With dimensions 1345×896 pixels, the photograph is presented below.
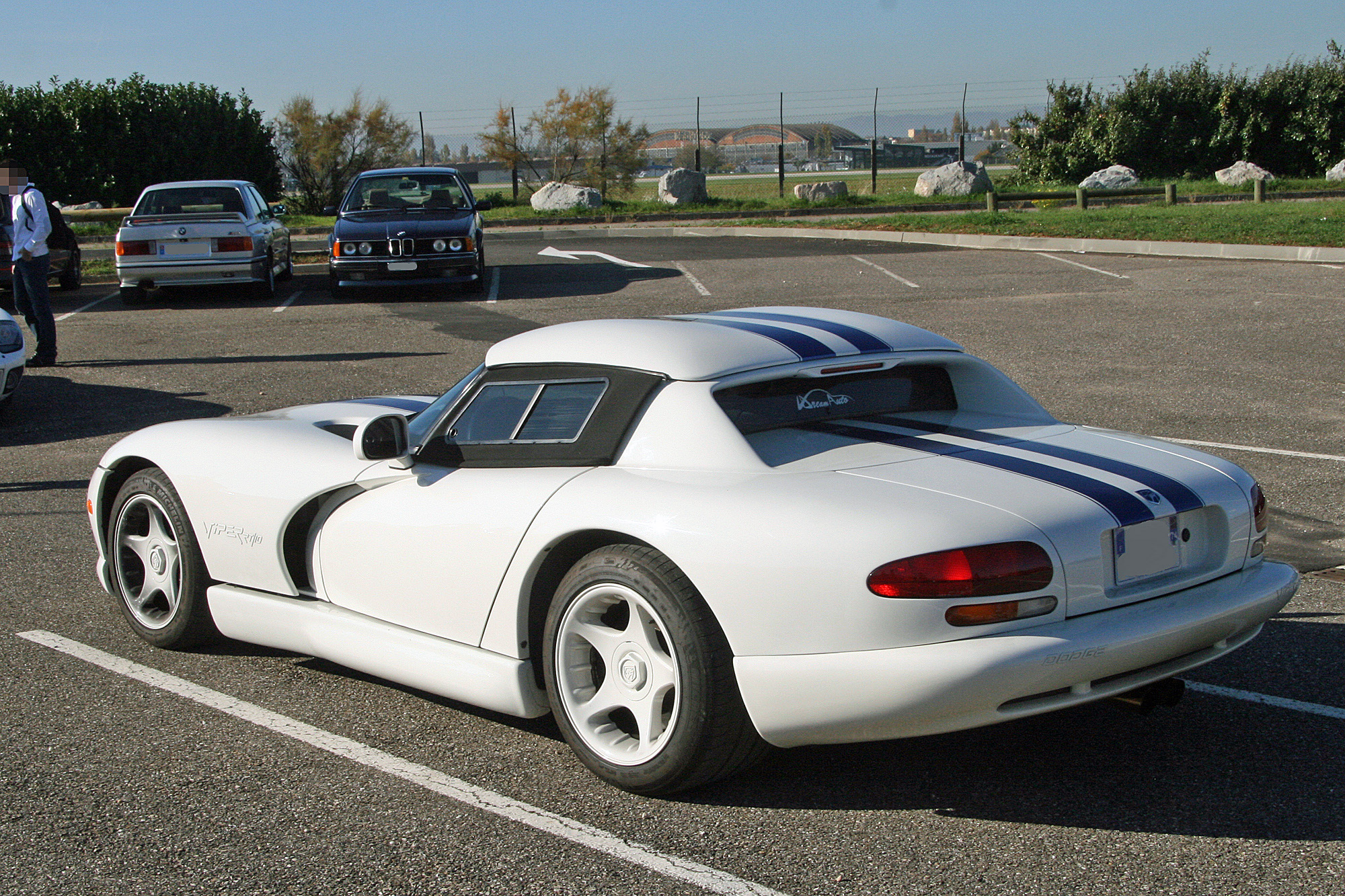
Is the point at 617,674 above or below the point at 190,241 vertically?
below

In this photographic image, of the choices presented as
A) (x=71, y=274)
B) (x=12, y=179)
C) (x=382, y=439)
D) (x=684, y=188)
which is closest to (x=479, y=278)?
(x=12, y=179)

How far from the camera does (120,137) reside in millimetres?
31906

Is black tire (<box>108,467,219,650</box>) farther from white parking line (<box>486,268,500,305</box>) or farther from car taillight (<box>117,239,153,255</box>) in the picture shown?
car taillight (<box>117,239,153,255</box>)

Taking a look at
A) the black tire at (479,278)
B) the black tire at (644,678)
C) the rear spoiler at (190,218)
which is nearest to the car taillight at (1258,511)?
the black tire at (644,678)

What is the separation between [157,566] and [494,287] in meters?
13.5

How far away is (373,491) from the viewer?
4176 millimetres

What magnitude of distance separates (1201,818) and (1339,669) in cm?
137

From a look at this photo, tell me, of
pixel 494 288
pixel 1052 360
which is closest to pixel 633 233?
pixel 494 288

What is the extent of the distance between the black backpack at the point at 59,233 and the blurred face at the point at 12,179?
8.73ft

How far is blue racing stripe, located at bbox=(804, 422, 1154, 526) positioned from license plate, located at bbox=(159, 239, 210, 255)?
45.0ft

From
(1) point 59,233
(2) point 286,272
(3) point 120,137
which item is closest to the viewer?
(1) point 59,233

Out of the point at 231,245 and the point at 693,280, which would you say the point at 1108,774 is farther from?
the point at 693,280

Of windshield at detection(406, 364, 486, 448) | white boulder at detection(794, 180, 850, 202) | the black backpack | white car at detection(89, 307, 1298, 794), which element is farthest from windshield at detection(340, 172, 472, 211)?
white boulder at detection(794, 180, 850, 202)

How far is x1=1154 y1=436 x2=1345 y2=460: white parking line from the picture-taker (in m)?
7.44
